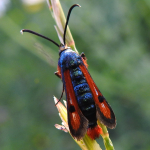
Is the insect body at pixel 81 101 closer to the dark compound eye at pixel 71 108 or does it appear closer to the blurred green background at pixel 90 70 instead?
the dark compound eye at pixel 71 108

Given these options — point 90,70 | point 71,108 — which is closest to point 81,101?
point 71,108

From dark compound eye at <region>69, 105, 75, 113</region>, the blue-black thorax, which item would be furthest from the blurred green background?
dark compound eye at <region>69, 105, 75, 113</region>

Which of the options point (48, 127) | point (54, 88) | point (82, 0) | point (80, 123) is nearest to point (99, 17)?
point (82, 0)

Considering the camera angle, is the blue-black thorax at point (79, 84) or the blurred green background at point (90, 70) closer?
the blue-black thorax at point (79, 84)

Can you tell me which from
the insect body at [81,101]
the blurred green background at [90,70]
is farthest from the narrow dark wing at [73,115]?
the blurred green background at [90,70]

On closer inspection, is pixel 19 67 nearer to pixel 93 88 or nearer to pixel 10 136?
pixel 10 136

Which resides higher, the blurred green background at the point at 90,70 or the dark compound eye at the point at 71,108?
the blurred green background at the point at 90,70

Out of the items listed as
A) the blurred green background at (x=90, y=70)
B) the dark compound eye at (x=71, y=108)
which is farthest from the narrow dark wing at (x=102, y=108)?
the blurred green background at (x=90, y=70)
